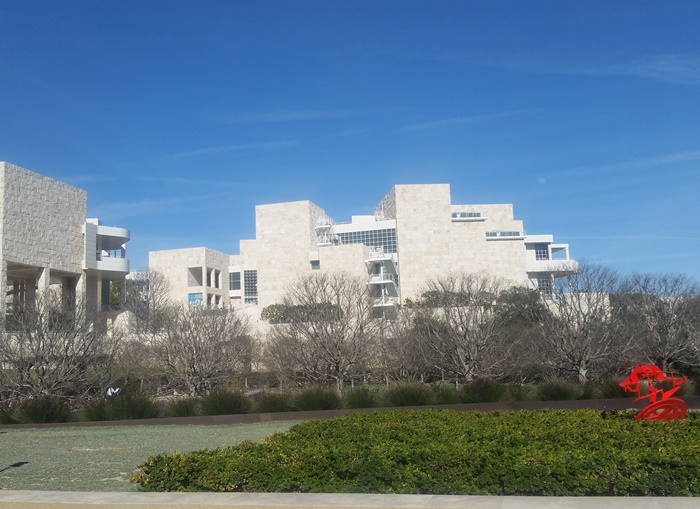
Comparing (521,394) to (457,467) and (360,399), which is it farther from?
(457,467)

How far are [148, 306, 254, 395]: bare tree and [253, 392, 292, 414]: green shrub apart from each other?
10.9 m

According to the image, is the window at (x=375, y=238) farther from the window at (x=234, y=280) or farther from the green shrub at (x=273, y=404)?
the green shrub at (x=273, y=404)

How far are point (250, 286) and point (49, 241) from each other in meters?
22.8

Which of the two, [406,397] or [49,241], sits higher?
[49,241]

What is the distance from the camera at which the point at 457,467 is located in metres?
7.34

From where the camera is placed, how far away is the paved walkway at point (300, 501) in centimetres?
602

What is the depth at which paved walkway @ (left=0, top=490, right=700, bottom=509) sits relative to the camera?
602cm

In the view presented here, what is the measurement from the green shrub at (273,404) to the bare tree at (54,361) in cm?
810

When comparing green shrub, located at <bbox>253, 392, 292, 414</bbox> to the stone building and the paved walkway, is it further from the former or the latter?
the stone building

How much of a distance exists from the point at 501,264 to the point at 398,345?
80.8 ft

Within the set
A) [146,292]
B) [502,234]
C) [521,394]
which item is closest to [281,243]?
[146,292]

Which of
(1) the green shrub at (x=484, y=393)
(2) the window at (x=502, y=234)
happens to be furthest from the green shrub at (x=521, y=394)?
(2) the window at (x=502, y=234)

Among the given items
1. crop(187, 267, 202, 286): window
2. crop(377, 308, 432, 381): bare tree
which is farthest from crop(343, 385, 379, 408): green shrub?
crop(187, 267, 202, 286): window

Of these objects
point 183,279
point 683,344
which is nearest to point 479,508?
point 683,344
